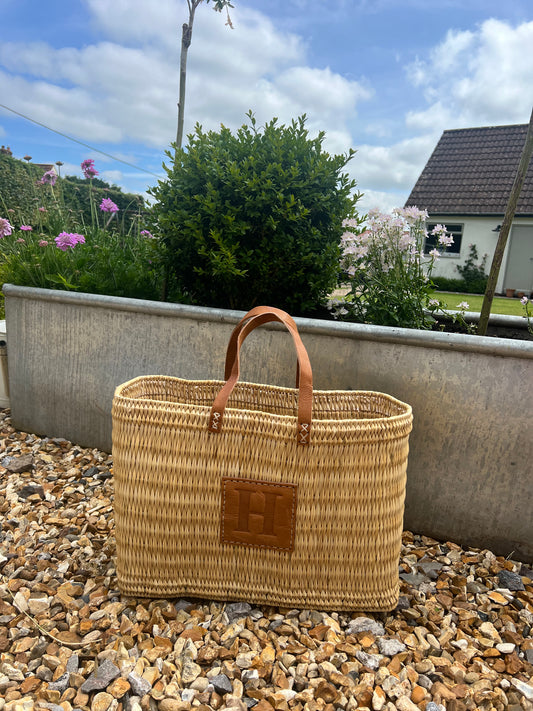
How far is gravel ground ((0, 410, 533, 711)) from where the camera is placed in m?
Answer: 1.20

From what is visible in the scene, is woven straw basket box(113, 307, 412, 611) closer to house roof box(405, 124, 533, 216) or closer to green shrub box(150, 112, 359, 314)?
green shrub box(150, 112, 359, 314)

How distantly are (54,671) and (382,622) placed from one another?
906mm

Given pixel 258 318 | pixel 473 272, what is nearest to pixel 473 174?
pixel 473 272

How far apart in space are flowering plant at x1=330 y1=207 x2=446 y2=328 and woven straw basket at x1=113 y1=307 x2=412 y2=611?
2.84ft

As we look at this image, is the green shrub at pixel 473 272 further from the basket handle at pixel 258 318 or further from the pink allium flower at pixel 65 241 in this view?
the basket handle at pixel 258 318

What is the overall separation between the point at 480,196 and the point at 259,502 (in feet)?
48.7

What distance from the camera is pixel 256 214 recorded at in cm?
217

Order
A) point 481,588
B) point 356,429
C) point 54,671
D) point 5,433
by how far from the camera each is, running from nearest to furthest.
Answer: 1. point 54,671
2. point 356,429
3. point 481,588
4. point 5,433

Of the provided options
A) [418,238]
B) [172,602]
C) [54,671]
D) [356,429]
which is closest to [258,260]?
[418,238]

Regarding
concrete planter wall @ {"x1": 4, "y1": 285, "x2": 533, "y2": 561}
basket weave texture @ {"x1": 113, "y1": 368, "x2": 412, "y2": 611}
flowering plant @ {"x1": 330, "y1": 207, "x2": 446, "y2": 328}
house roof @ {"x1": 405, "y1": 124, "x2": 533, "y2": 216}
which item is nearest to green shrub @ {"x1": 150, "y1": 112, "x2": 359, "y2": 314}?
flowering plant @ {"x1": 330, "y1": 207, "x2": 446, "y2": 328}

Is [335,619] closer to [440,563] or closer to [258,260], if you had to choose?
[440,563]

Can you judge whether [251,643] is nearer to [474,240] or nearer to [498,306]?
[498,306]

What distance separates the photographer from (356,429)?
1.38 m

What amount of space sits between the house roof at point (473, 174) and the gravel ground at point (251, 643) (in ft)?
45.0
